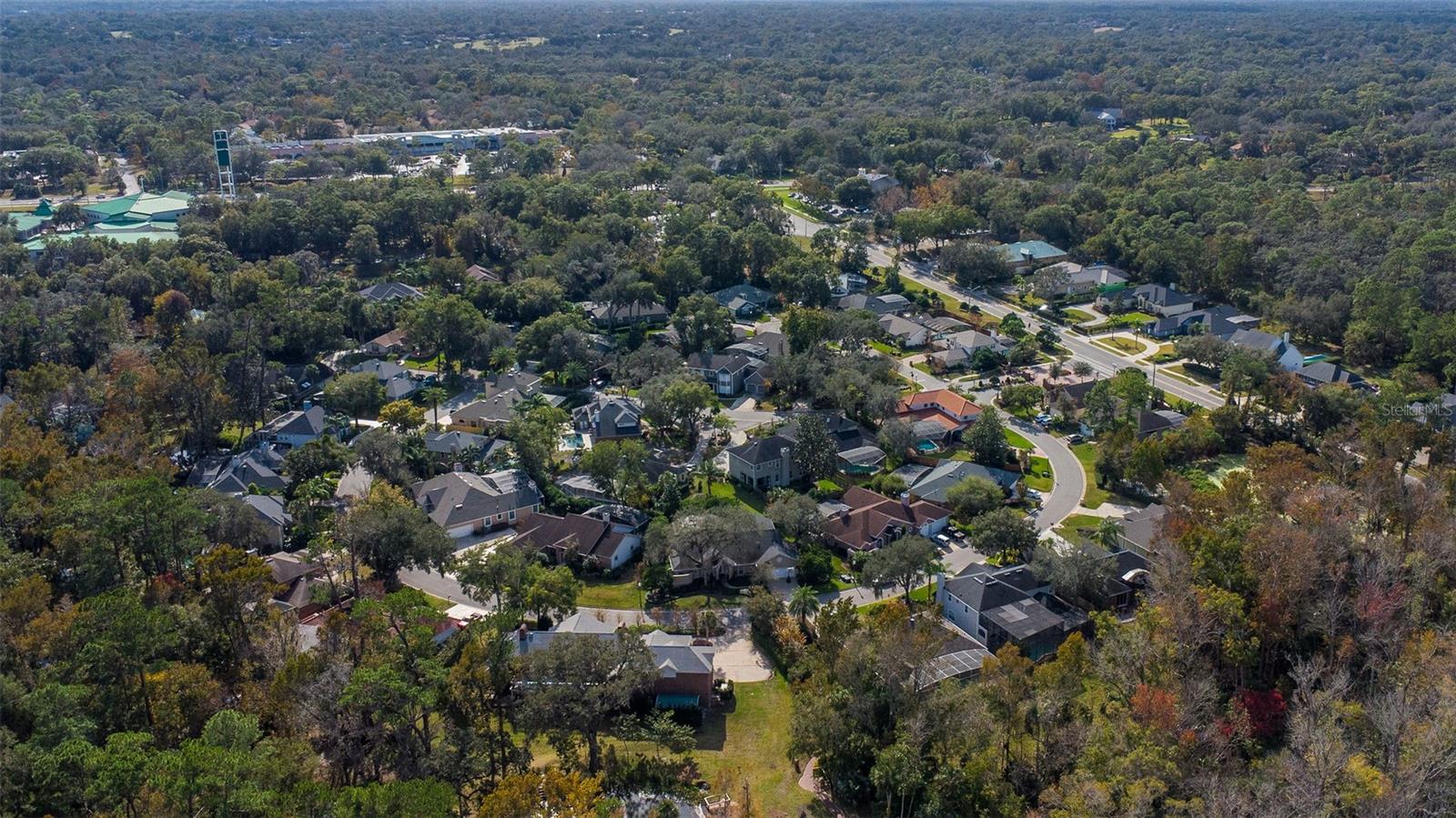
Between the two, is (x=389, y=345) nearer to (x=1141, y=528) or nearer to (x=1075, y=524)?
(x=1075, y=524)

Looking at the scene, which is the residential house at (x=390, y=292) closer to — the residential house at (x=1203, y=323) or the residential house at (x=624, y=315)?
the residential house at (x=624, y=315)

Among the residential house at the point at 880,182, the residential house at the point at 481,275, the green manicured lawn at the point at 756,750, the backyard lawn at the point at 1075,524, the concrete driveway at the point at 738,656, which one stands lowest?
the green manicured lawn at the point at 756,750

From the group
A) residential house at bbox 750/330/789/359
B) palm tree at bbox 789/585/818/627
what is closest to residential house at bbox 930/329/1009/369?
residential house at bbox 750/330/789/359

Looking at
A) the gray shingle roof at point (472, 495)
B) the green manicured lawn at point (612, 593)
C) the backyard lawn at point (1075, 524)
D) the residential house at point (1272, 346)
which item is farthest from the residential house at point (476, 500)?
the residential house at point (1272, 346)

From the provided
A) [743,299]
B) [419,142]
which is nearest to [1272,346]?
[743,299]

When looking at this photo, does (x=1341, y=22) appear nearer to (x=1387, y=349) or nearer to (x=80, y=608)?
(x=1387, y=349)

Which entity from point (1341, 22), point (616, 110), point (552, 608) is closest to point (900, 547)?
point (552, 608)
